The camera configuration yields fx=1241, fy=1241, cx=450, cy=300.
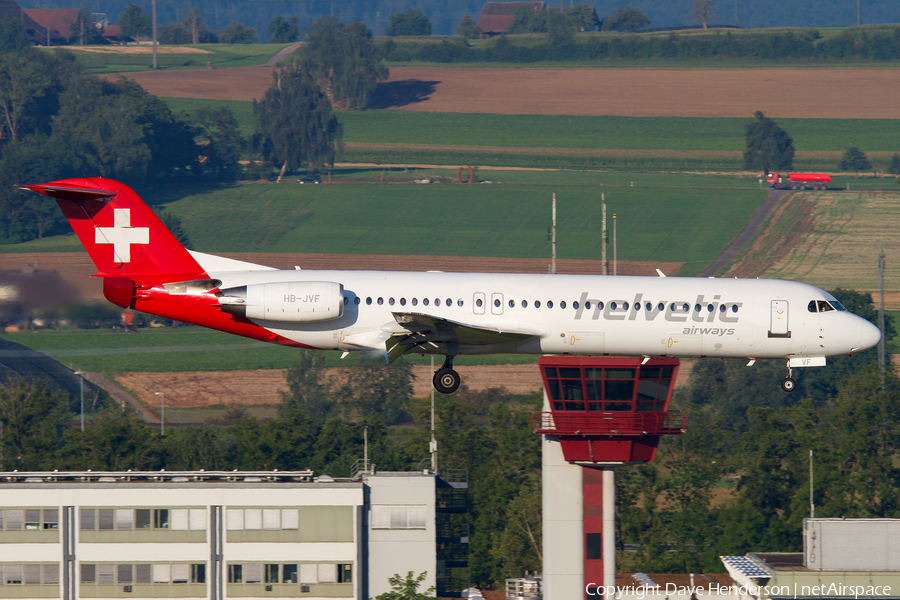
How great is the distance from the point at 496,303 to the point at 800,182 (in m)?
129

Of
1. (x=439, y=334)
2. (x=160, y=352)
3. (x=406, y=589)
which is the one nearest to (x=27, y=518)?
(x=406, y=589)

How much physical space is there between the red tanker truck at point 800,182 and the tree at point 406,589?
116589 millimetres

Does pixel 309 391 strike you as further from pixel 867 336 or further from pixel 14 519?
pixel 867 336

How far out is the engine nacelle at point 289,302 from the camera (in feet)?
127

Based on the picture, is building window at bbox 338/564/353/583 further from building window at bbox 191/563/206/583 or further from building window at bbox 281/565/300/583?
building window at bbox 191/563/206/583

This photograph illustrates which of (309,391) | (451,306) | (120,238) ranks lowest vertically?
(309,391)

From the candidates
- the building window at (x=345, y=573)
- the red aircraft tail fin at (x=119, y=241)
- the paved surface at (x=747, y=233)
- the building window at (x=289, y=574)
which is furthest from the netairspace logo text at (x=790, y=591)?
the paved surface at (x=747, y=233)

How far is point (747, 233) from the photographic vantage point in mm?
139125

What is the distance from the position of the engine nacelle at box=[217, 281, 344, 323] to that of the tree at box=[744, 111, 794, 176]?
461 ft

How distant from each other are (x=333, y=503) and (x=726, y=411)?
70.5 meters

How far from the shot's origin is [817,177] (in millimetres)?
159875

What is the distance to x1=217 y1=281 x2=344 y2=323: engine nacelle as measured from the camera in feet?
127

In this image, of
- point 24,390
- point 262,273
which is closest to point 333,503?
point 262,273

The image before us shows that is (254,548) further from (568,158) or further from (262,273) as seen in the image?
(568,158)
